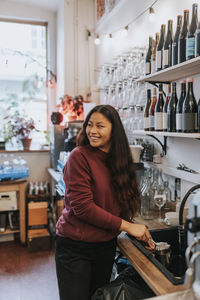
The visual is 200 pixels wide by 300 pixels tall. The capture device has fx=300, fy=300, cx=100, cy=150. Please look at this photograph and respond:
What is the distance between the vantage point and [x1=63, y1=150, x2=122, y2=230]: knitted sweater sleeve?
144 cm

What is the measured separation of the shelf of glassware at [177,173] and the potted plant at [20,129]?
222 centimetres

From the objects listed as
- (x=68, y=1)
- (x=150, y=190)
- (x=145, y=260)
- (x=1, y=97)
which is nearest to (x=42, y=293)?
(x=150, y=190)

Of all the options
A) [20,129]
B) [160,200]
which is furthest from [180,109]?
[20,129]

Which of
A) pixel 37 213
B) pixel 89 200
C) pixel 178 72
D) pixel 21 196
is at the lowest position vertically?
pixel 37 213

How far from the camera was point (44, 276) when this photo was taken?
3.02 metres

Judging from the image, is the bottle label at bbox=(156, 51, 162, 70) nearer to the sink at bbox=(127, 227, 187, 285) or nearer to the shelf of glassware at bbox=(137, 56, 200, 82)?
the shelf of glassware at bbox=(137, 56, 200, 82)

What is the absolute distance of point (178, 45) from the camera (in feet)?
6.13

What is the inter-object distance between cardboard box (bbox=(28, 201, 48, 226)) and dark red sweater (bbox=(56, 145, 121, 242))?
2.15 meters

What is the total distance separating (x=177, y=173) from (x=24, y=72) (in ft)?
10.7

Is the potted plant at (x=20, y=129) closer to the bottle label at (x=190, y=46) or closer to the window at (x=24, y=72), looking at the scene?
the window at (x=24, y=72)

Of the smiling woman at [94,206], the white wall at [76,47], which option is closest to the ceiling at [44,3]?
the white wall at [76,47]

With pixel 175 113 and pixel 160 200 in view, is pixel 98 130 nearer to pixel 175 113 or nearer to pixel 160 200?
pixel 175 113

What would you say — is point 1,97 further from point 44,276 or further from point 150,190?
point 150,190

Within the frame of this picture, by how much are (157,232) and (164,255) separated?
0.67ft
